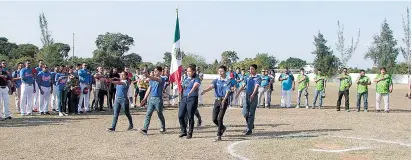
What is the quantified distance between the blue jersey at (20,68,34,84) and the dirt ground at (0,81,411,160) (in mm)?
1281

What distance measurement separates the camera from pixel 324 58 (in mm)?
93125

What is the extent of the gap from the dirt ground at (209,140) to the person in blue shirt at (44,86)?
0.86m

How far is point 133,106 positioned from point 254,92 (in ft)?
32.3

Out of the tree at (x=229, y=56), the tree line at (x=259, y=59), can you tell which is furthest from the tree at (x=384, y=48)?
the tree at (x=229, y=56)

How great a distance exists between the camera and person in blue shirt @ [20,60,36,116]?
596 inches

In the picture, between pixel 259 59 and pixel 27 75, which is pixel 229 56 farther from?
pixel 27 75

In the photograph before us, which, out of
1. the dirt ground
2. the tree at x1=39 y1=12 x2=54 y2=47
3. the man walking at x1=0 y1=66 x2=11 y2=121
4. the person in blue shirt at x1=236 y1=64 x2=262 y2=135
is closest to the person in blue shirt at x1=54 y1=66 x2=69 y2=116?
the dirt ground

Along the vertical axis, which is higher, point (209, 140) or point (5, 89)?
point (5, 89)

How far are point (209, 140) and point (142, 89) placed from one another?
9318 mm

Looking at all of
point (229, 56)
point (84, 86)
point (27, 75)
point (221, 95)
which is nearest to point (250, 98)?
point (221, 95)

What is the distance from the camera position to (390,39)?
106750 millimetres

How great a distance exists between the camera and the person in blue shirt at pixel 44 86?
623 inches

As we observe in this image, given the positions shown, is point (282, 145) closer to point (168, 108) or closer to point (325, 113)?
point (325, 113)

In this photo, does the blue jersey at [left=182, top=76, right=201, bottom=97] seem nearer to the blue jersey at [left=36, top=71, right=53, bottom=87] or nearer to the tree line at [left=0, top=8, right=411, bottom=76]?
the blue jersey at [left=36, top=71, right=53, bottom=87]
